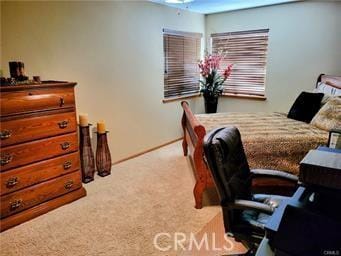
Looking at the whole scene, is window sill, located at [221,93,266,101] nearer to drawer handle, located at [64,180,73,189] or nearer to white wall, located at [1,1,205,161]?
white wall, located at [1,1,205,161]

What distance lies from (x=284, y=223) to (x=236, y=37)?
15.7 feet

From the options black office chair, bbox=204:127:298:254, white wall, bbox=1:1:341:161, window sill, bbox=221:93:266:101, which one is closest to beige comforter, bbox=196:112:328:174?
black office chair, bbox=204:127:298:254

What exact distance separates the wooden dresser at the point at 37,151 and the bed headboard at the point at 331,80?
3516 millimetres

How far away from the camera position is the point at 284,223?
871 millimetres

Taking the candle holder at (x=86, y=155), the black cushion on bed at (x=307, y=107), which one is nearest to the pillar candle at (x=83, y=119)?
the candle holder at (x=86, y=155)

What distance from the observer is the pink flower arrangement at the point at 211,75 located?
518cm

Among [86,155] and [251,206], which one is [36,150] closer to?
[86,155]

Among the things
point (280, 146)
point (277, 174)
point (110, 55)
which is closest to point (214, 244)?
point (277, 174)

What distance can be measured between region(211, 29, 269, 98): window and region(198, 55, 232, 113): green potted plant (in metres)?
0.17

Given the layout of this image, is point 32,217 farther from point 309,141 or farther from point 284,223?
point 309,141

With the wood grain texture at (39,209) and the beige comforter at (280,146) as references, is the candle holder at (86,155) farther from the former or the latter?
the beige comforter at (280,146)

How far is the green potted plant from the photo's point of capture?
17.0 ft

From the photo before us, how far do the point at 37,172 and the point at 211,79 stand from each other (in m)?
3.58

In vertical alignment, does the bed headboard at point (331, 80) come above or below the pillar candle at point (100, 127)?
above
